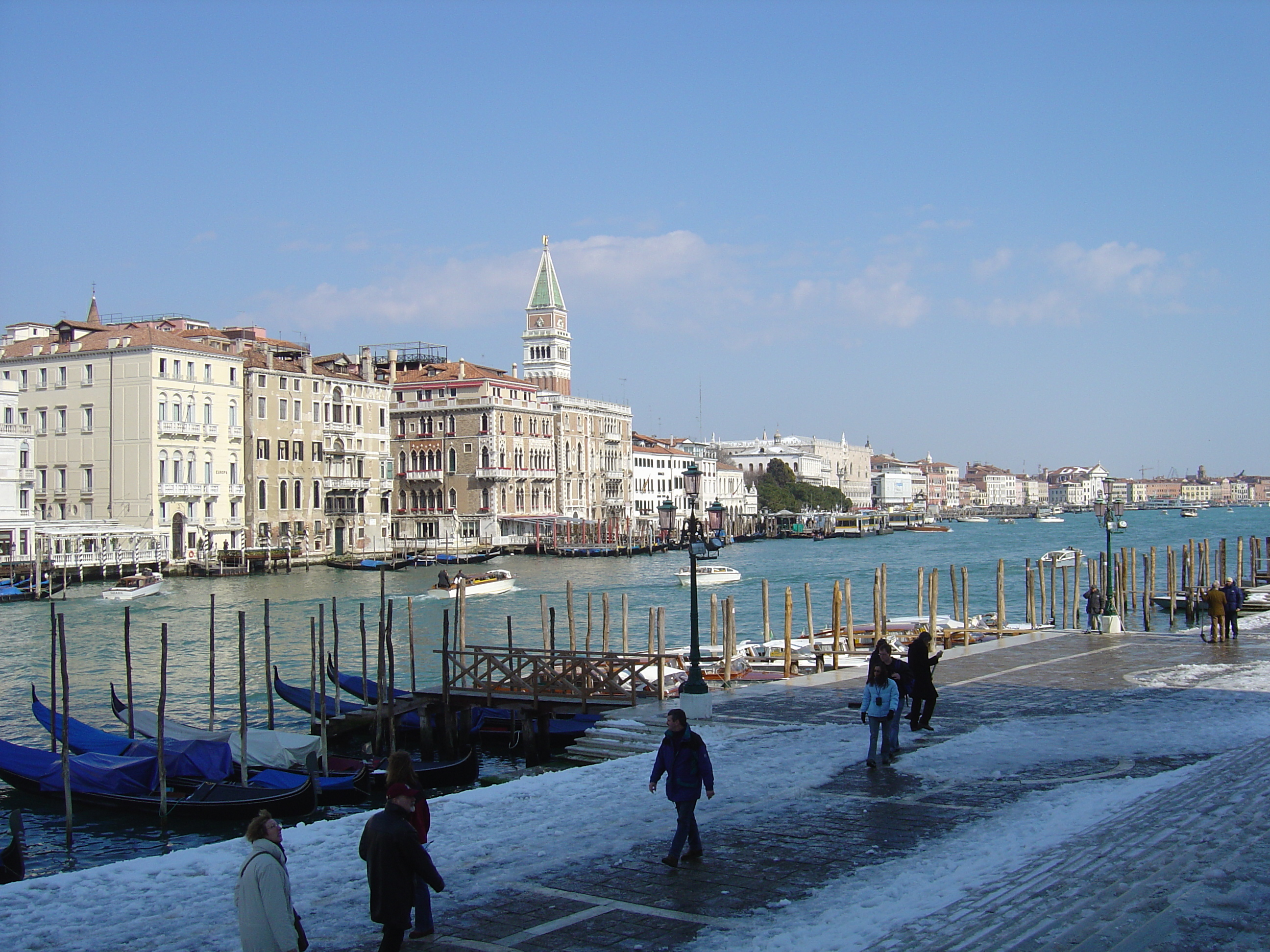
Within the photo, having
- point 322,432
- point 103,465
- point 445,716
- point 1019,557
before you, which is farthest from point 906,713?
point 1019,557

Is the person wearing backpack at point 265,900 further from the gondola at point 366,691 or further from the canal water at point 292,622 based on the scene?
the gondola at point 366,691

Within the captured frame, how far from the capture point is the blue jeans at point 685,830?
19.2ft

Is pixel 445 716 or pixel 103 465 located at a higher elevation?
pixel 103 465

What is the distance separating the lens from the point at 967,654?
15.0 m

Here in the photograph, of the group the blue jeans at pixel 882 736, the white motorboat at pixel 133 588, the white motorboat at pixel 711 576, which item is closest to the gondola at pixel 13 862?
the blue jeans at pixel 882 736

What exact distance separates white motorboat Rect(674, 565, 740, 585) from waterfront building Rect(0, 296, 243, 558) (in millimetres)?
17095

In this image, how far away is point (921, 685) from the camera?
30.6 feet

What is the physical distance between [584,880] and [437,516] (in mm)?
54788

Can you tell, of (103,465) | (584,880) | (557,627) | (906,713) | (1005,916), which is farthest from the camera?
(103,465)

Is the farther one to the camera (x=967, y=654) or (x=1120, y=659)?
(x=967, y=654)

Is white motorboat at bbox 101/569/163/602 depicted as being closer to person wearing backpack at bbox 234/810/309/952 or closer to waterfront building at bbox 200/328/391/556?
waterfront building at bbox 200/328/391/556

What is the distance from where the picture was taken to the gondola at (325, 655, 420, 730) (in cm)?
1495

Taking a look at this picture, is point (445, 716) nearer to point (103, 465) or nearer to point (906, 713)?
point (906, 713)

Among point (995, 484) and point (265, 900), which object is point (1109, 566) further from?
point (995, 484)
